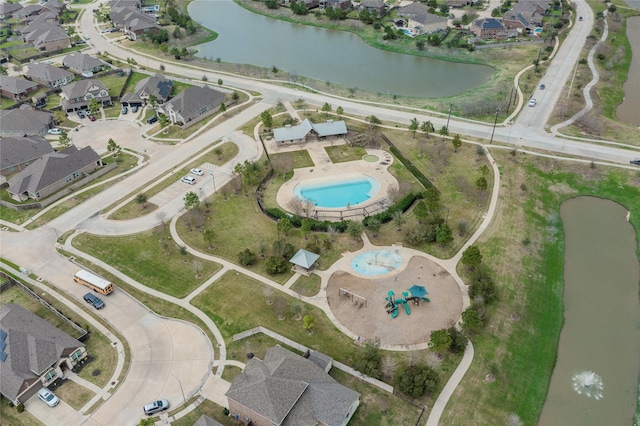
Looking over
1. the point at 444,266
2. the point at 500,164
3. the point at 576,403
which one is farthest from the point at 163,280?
the point at 500,164

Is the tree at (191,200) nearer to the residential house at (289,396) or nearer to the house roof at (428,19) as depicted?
the residential house at (289,396)

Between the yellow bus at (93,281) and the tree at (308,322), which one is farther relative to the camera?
the yellow bus at (93,281)

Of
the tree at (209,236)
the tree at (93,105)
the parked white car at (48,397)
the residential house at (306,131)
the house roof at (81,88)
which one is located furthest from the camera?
the house roof at (81,88)

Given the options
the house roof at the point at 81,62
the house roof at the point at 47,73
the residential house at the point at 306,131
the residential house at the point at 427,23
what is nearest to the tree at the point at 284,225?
the residential house at the point at 306,131

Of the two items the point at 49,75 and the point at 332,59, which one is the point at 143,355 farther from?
the point at 332,59

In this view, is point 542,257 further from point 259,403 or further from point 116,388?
point 116,388

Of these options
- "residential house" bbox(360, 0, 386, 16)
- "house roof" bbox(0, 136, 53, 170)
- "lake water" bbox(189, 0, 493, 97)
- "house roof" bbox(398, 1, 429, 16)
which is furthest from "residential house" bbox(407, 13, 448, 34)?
"house roof" bbox(0, 136, 53, 170)

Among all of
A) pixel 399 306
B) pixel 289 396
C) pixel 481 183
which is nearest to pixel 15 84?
pixel 399 306
